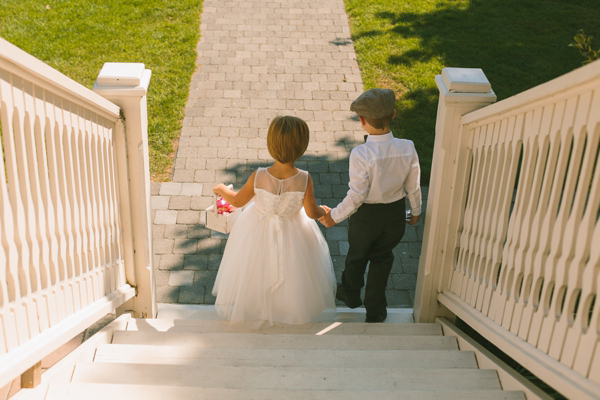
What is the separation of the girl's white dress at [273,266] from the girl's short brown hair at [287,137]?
317 mm

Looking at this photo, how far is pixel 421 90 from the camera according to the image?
8.06 meters

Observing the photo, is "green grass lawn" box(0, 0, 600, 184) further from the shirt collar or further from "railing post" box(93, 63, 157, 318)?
the shirt collar

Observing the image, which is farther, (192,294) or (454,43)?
(454,43)

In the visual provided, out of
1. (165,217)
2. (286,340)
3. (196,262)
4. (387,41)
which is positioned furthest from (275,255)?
(387,41)

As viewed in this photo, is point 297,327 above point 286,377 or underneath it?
underneath

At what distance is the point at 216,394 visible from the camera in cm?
267

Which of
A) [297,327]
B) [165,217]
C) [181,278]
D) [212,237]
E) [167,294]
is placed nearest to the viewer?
[297,327]

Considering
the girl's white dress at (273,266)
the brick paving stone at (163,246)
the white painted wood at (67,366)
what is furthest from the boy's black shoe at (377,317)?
the brick paving stone at (163,246)

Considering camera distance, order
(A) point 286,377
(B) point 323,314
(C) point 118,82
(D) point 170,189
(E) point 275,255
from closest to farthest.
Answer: (A) point 286,377, (C) point 118,82, (E) point 275,255, (B) point 323,314, (D) point 170,189

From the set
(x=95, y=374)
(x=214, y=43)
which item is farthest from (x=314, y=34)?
(x=95, y=374)

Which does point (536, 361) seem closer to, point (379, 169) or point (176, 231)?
point (379, 169)

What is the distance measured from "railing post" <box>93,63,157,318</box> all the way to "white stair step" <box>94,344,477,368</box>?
2.31 feet

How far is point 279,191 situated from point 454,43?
6.42 metres

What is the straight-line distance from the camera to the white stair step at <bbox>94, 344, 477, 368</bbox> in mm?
3295
